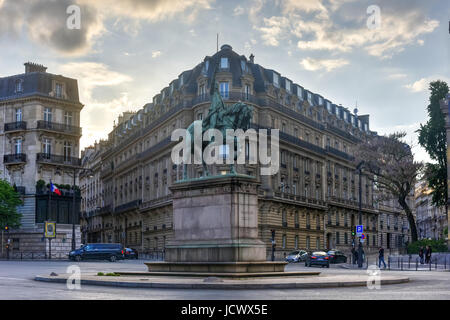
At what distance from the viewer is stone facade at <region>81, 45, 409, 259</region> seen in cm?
6600

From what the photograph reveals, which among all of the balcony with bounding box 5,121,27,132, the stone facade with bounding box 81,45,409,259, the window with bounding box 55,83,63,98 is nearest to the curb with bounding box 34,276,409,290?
the stone facade with bounding box 81,45,409,259

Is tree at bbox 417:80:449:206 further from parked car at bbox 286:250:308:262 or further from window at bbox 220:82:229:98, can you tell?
window at bbox 220:82:229:98

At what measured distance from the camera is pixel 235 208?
22859 millimetres

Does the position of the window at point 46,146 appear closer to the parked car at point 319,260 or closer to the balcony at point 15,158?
the balcony at point 15,158

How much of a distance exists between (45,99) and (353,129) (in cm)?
4666

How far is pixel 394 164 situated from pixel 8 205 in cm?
3637

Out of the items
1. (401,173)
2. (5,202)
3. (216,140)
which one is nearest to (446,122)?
(401,173)

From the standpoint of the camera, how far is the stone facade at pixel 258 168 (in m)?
66.0

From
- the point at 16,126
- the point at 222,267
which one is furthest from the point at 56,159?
the point at 222,267

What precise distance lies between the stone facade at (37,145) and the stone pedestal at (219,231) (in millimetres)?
43835

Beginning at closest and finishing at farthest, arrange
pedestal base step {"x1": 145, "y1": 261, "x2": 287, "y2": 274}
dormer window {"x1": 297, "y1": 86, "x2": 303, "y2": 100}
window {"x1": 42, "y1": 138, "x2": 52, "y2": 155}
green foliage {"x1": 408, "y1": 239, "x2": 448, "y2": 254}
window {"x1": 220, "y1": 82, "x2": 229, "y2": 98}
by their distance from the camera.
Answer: pedestal base step {"x1": 145, "y1": 261, "x2": 287, "y2": 274} → green foliage {"x1": 408, "y1": 239, "x2": 448, "y2": 254} → window {"x1": 220, "y1": 82, "x2": 229, "y2": 98} → window {"x1": 42, "y1": 138, "x2": 52, "y2": 155} → dormer window {"x1": 297, "y1": 86, "x2": 303, "y2": 100}

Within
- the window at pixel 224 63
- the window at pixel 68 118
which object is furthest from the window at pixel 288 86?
the window at pixel 68 118
